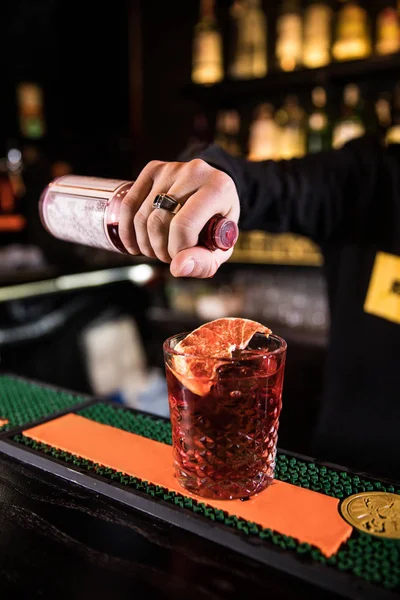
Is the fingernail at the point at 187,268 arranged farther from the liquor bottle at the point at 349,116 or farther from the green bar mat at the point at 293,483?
the liquor bottle at the point at 349,116

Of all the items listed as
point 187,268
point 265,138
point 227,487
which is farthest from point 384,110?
point 227,487

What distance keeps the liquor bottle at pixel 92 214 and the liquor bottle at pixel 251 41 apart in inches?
89.9

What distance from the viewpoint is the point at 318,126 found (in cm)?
281

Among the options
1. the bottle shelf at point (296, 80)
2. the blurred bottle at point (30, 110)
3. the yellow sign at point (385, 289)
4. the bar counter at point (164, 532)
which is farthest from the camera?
the blurred bottle at point (30, 110)

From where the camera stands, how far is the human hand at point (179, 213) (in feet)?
2.52

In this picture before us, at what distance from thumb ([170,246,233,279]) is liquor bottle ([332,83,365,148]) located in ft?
6.71

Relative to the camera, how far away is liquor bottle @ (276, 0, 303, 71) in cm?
278

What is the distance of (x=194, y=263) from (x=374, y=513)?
42cm

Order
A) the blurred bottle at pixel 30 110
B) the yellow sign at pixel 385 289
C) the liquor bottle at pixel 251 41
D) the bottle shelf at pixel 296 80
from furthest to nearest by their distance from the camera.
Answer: the blurred bottle at pixel 30 110
the liquor bottle at pixel 251 41
the bottle shelf at pixel 296 80
the yellow sign at pixel 385 289

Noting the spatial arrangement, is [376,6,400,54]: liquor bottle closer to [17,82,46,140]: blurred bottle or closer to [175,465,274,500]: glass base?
[175,465,274,500]: glass base

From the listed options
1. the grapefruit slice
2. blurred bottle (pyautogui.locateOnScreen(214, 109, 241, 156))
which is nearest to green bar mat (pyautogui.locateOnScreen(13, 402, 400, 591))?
the grapefruit slice

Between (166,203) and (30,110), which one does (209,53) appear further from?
(166,203)

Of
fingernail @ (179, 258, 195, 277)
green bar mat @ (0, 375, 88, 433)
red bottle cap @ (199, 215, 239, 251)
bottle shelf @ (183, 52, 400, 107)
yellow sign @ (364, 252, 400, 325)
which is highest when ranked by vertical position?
bottle shelf @ (183, 52, 400, 107)

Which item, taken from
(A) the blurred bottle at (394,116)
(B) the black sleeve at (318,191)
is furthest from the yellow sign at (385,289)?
(A) the blurred bottle at (394,116)
